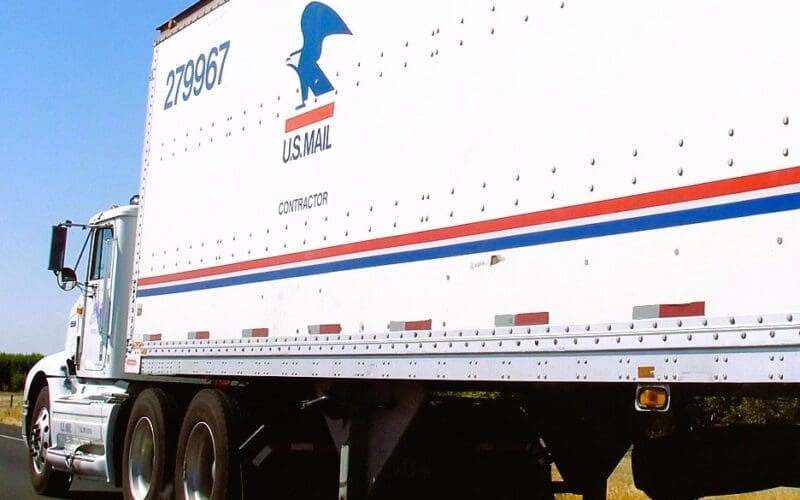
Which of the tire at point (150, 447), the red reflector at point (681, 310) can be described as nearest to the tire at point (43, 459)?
the tire at point (150, 447)

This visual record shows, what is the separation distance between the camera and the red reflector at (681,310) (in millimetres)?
4688

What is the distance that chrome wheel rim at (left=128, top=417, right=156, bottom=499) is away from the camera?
9852 millimetres

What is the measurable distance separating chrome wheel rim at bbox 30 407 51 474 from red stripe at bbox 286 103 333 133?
222 inches

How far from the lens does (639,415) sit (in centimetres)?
659

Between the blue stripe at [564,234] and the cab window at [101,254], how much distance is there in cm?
376

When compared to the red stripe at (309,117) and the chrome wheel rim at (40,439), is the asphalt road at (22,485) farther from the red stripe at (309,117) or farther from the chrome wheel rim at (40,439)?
the red stripe at (309,117)

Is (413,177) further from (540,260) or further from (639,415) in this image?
(639,415)

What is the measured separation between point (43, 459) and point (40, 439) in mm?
240

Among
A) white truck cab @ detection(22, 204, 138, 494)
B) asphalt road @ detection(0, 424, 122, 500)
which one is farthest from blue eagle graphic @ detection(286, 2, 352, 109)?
asphalt road @ detection(0, 424, 122, 500)

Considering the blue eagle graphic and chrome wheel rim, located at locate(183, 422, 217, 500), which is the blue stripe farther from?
chrome wheel rim, located at locate(183, 422, 217, 500)

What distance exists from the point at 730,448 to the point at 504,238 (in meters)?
1.46

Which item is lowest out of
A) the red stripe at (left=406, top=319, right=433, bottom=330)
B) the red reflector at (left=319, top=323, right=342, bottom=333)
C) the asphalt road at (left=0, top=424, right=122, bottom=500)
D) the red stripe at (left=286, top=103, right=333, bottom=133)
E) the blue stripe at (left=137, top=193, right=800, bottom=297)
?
the asphalt road at (left=0, top=424, right=122, bottom=500)

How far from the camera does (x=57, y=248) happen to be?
1188cm

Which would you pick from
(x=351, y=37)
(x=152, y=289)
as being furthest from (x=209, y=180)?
(x=351, y=37)
